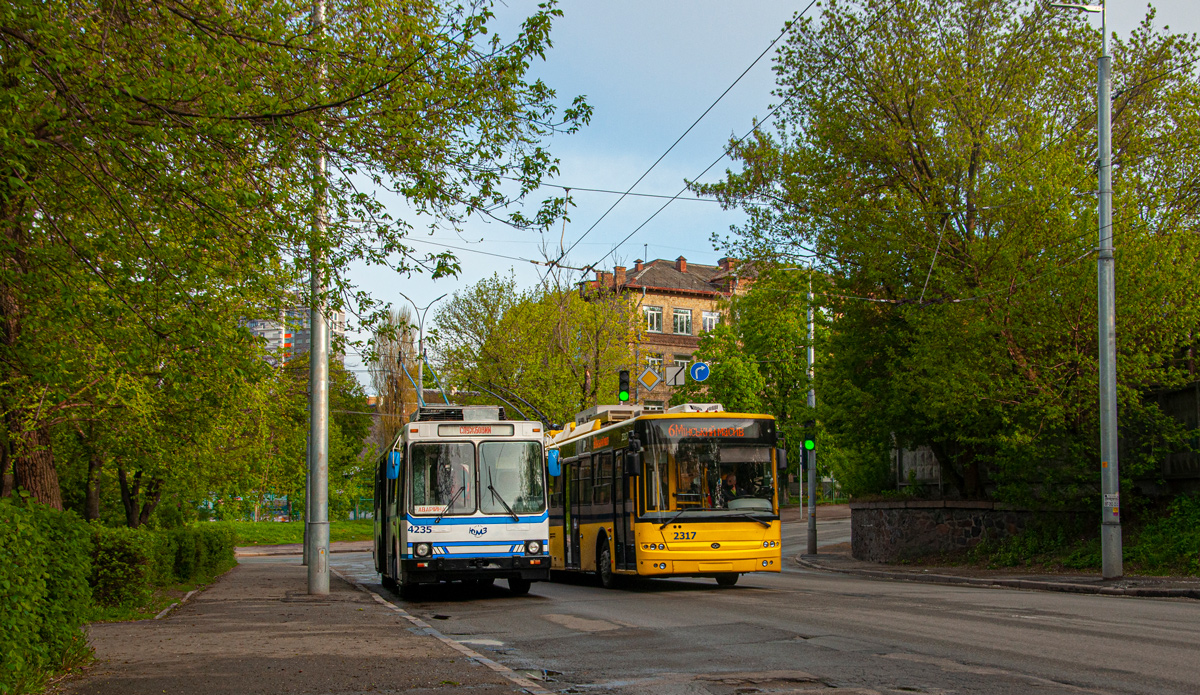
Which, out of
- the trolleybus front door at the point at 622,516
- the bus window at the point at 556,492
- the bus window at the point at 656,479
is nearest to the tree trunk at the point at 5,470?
the trolleybus front door at the point at 622,516

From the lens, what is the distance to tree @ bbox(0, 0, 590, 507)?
8.98 m

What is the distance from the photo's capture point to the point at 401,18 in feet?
37.4

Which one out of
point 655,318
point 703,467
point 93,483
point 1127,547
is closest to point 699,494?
point 703,467

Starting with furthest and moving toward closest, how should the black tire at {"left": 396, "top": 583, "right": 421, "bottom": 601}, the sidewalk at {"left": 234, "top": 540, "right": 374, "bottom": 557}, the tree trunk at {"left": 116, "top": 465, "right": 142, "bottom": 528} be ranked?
the sidewalk at {"left": 234, "top": 540, "right": 374, "bottom": 557} < the tree trunk at {"left": 116, "top": 465, "right": 142, "bottom": 528} < the black tire at {"left": 396, "top": 583, "right": 421, "bottom": 601}

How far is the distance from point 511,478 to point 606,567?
323cm

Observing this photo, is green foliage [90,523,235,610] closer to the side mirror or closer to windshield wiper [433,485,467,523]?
windshield wiper [433,485,467,523]

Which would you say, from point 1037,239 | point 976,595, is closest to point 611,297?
point 1037,239

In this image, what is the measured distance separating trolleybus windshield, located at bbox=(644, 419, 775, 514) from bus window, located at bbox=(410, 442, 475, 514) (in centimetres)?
296

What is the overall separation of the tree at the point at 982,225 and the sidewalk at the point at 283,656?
519 inches

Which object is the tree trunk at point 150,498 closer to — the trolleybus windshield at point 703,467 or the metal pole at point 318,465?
the metal pole at point 318,465

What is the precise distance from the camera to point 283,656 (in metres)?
10.5

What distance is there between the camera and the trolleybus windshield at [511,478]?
1847cm

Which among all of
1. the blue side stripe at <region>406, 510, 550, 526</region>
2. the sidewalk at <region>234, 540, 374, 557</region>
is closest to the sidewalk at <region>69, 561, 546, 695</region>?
the blue side stripe at <region>406, 510, 550, 526</region>

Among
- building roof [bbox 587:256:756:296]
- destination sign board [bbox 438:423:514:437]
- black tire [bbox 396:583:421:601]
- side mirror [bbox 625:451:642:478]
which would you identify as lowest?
black tire [bbox 396:583:421:601]
